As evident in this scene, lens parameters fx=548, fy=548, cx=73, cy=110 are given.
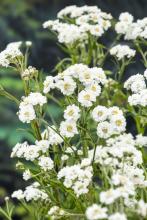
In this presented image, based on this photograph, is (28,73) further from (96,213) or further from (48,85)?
(96,213)

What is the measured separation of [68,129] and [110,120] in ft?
0.26

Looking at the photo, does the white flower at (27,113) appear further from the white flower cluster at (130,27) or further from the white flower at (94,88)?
the white flower cluster at (130,27)

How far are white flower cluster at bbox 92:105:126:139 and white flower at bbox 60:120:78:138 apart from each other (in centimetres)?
4

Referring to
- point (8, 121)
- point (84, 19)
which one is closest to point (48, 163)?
point (84, 19)

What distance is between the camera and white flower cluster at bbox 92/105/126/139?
909mm

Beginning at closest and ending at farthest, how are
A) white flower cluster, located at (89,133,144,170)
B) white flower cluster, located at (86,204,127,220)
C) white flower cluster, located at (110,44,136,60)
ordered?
white flower cluster, located at (86,204,127,220) → white flower cluster, located at (89,133,144,170) → white flower cluster, located at (110,44,136,60)

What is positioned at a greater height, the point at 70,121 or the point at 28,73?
the point at 28,73

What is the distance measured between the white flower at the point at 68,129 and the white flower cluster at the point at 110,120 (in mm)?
42

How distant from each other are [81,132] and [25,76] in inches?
5.8

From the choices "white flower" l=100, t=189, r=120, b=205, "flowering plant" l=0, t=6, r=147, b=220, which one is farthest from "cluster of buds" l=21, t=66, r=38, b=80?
"white flower" l=100, t=189, r=120, b=205

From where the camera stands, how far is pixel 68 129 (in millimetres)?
946

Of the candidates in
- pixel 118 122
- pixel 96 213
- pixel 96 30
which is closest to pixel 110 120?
pixel 118 122

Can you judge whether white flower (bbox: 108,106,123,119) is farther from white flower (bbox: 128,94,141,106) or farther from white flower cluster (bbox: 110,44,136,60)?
white flower cluster (bbox: 110,44,136,60)

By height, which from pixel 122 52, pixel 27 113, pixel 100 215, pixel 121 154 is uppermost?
pixel 122 52
